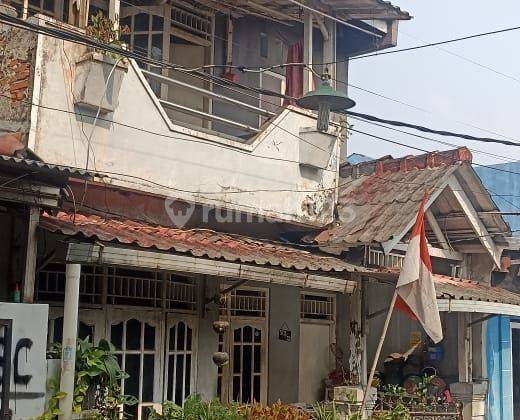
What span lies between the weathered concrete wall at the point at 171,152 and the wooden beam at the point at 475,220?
2.02 m

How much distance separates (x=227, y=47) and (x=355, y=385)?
6.11 m

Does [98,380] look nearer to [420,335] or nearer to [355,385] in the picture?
[355,385]

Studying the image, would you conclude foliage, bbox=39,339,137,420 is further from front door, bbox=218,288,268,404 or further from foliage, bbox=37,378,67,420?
front door, bbox=218,288,268,404

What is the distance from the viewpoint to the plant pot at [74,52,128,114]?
9.28 meters

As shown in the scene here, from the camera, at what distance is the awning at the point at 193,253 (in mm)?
7609

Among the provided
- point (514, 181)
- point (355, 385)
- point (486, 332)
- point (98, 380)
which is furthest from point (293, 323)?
point (514, 181)

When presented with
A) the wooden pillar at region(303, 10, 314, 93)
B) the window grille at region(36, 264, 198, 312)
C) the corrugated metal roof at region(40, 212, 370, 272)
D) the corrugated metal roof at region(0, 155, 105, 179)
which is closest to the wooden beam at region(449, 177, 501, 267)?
the corrugated metal roof at region(40, 212, 370, 272)

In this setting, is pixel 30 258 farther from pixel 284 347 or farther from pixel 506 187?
pixel 506 187

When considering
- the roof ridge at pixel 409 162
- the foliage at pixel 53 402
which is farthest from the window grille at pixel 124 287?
the roof ridge at pixel 409 162

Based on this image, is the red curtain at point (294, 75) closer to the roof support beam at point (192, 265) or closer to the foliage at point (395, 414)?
the roof support beam at point (192, 265)

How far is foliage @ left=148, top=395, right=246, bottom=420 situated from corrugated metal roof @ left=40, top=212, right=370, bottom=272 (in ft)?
5.57

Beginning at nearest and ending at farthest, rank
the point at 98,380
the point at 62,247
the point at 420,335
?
the point at 98,380
the point at 62,247
the point at 420,335

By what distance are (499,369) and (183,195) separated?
24.7 ft

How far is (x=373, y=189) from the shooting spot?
41.9ft
